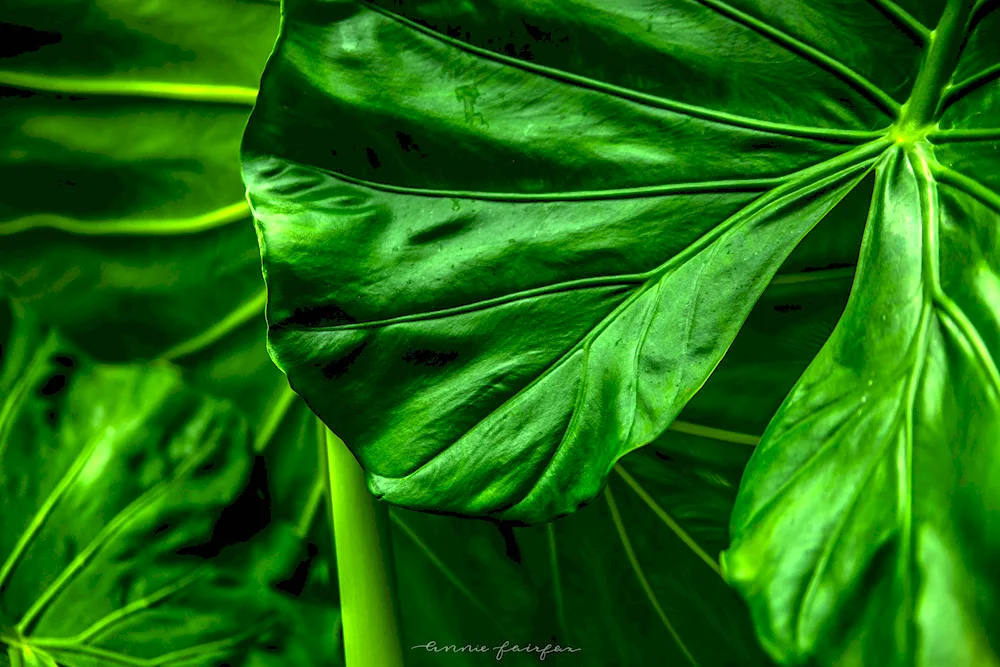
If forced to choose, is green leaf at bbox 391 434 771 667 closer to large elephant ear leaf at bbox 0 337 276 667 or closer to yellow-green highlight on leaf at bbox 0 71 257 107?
large elephant ear leaf at bbox 0 337 276 667

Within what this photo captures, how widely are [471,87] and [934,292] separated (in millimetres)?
337

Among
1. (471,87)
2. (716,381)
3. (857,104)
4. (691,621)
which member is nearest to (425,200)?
(471,87)

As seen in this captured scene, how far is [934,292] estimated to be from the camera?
55 cm

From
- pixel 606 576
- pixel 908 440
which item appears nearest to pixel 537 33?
pixel 908 440

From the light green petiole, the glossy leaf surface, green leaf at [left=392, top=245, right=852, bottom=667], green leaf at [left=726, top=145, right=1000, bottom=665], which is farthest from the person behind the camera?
green leaf at [left=392, top=245, right=852, bottom=667]

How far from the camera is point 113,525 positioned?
794 millimetres

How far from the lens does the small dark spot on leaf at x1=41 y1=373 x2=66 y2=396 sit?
2.65 ft


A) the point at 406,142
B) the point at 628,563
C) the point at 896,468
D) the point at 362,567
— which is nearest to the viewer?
the point at 896,468

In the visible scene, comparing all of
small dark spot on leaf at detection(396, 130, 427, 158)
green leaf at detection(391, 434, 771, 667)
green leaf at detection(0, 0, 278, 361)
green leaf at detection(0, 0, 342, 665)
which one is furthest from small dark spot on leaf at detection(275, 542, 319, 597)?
small dark spot on leaf at detection(396, 130, 427, 158)

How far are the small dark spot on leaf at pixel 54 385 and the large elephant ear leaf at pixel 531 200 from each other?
331 millimetres

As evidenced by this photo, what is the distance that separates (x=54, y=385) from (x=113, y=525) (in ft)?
0.46

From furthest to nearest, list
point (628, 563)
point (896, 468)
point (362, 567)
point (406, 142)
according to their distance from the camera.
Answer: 1. point (628, 563)
2. point (362, 567)
3. point (406, 142)
4. point (896, 468)

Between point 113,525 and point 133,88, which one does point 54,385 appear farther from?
point 133,88

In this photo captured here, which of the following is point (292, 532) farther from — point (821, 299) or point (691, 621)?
point (821, 299)
